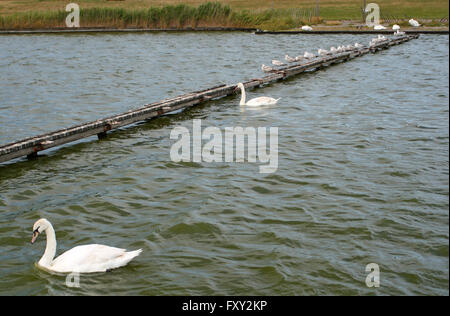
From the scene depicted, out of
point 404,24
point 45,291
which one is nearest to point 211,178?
point 45,291

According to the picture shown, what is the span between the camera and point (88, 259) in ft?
27.1

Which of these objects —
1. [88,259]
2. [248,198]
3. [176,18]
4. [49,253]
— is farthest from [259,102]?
[176,18]

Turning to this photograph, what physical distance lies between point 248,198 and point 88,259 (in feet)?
12.5

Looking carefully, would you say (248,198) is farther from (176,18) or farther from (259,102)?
(176,18)

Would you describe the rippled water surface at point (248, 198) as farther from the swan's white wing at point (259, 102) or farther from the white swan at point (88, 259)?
the swan's white wing at point (259, 102)

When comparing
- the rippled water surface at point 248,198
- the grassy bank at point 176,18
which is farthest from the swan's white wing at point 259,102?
the grassy bank at point 176,18

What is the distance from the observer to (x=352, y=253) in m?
8.88

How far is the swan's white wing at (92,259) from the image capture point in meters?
8.25

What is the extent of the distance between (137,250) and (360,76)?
20.5 meters

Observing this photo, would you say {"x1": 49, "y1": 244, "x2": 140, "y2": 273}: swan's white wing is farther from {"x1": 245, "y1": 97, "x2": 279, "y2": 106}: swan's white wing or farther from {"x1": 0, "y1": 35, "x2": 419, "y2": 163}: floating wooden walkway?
{"x1": 245, "y1": 97, "x2": 279, "y2": 106}: swan's white wing

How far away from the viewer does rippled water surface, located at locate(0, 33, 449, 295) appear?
8336 mm

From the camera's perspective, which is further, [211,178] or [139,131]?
[139,131]

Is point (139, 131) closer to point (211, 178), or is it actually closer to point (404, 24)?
point (211, 178)
